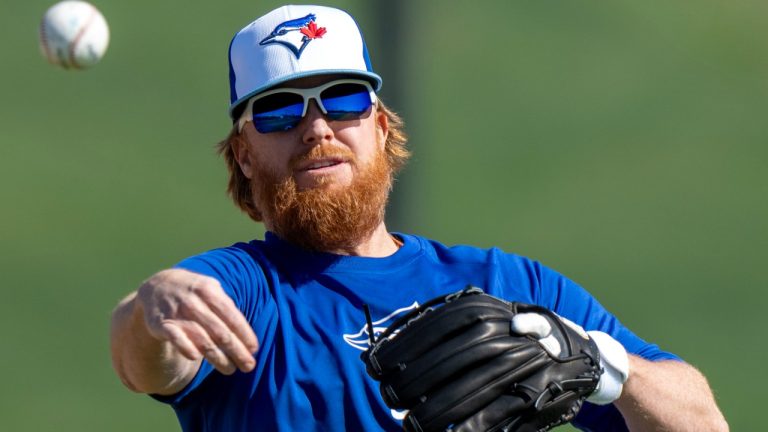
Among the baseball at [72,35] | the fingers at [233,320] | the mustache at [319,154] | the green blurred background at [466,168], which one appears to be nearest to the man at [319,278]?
the mustache at [319,154]

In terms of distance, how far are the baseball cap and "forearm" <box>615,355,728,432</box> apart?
1.01 m

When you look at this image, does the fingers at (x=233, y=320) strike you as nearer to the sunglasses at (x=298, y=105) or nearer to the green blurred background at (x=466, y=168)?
the sunglasses at (x=298, y=105)

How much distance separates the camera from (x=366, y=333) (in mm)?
2982

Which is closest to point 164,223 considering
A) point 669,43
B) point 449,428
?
point 669,43

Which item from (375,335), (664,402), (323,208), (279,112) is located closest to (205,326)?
(375,335)

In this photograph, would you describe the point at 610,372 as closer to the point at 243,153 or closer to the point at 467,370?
the point at 467,370

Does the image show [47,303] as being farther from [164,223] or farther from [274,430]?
[274,430]

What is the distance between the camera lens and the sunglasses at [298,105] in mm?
→ 3230

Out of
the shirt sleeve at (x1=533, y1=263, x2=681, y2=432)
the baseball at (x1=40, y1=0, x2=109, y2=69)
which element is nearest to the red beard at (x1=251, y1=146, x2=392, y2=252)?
the shirt sleeve at (x1=533, y1=263, x2=681, y2=432)

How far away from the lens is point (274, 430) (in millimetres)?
2828

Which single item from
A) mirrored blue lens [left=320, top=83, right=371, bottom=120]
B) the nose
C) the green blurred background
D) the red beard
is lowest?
the green blurred background

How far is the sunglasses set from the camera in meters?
3.23

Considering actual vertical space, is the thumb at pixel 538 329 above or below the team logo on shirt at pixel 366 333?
above

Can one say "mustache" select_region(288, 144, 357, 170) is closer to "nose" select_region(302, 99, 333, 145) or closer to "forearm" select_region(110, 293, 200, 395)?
"nose" select_region(302, 99, 333, 145)
